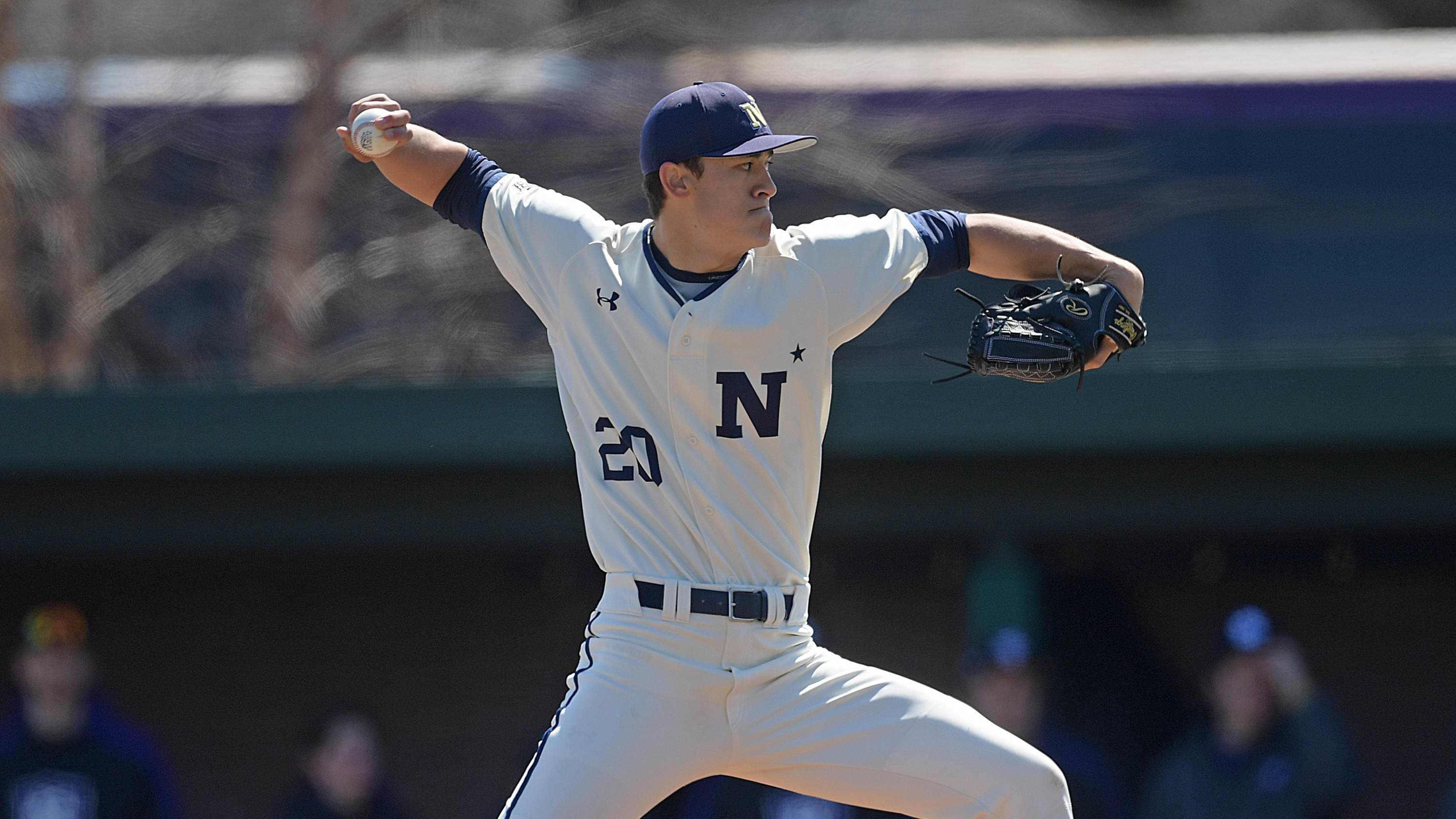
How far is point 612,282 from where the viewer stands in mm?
2600

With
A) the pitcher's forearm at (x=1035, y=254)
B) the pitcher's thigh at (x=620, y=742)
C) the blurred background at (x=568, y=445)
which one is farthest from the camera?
the blurred background at (x=568, y=445)

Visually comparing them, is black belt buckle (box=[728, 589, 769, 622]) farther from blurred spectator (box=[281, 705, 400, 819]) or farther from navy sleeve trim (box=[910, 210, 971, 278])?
blurred spectator (box=[281, 705, 400, 819])

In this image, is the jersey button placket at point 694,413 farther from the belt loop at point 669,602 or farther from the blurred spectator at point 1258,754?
the blurred spectator at point 1258,754

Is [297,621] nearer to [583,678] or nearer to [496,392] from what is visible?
[496,392]

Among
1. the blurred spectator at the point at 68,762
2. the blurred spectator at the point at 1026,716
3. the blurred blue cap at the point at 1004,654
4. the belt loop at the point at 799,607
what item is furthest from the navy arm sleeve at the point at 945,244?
the blurred spectator at the point at 68,762

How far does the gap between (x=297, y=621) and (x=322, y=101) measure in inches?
122

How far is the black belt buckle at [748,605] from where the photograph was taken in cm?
250

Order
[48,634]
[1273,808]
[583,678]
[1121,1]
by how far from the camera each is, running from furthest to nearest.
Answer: [1121,1]
[48,634]
[1273,808]
[583,678]

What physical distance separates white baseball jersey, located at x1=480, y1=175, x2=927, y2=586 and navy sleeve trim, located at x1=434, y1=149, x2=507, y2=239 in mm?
36

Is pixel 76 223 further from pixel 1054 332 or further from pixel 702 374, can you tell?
pixel 1054 332

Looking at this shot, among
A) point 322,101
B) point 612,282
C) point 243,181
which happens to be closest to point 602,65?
point 322,101

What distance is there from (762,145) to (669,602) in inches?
29.1

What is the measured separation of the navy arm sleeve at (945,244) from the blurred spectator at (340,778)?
347 centimetres

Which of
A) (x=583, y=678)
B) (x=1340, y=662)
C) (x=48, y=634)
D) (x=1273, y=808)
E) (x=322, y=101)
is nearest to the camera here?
(x=583, y=678)
